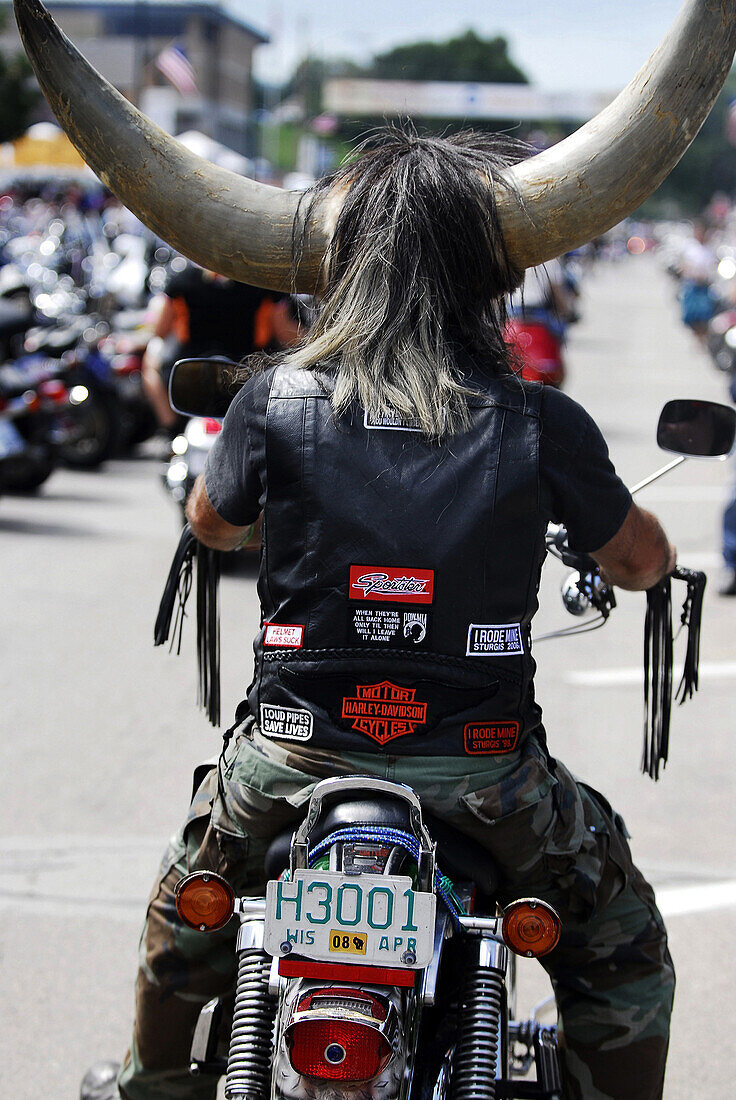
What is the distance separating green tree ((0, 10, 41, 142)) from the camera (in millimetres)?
50688

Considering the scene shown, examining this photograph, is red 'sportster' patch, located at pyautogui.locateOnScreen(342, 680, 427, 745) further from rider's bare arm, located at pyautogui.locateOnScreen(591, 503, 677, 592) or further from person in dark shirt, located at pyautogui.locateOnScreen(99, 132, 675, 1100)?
rider's bare arm, located at pyautogui.locateOnScreen(591, 503, 677, 592)

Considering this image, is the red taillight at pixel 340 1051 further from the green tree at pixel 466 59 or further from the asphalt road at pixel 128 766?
the green tree at pixel 466 59

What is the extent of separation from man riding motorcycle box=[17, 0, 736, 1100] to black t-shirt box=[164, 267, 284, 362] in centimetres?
559

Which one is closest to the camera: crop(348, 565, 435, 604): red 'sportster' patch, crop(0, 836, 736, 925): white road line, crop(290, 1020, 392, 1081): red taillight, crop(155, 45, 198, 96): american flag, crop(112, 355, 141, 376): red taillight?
crop(290, 1020, 392, 1081): red taillight

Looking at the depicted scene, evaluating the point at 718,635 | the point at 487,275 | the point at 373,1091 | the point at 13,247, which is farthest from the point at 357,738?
the point at 13,247

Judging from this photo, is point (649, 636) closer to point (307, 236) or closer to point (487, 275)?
point (487, 275)

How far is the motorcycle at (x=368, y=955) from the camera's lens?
1.92m

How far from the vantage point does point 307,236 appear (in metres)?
2.44

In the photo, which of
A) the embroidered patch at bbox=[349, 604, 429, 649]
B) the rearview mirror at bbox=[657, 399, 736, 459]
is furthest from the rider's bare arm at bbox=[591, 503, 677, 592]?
the embroidered patch at bbox=[349, 604, 429, 649]

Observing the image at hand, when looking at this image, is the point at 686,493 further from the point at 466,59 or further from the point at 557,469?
the point at 466,59

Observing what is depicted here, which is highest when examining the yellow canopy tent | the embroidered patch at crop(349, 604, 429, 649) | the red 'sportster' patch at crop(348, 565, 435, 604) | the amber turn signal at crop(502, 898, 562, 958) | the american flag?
the yellow canopy tent

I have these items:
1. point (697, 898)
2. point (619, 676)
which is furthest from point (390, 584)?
point (619, 676)

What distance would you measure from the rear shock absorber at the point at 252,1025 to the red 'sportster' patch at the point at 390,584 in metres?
0.53

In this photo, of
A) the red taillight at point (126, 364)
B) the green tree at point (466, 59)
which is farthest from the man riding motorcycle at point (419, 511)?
the green tree at point (466, 59)
